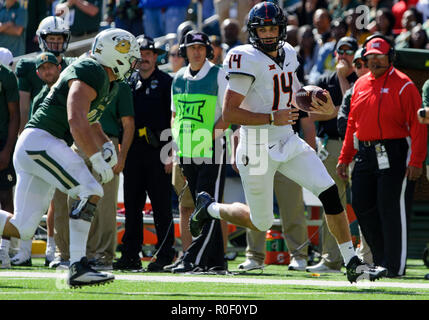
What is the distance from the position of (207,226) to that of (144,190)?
2.93 ft

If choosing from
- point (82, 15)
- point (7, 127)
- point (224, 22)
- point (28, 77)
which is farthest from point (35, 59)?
point (224, 22)

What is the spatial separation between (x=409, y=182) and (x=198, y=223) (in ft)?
6.97

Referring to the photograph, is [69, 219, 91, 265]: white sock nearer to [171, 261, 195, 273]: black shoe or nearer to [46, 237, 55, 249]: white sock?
[171, 261, 195, 273]: black shoe

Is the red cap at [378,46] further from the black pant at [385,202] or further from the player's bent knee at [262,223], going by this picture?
the player's bent knee at [262,223]

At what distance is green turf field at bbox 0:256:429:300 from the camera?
18.4 ft

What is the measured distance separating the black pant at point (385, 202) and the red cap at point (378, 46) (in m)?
0.80

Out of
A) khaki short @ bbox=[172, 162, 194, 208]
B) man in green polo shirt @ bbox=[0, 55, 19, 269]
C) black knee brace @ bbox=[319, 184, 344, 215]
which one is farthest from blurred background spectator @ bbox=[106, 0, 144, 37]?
black knee brace @ bbox=[319, 184, 344, 215]

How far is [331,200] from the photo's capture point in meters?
6.24

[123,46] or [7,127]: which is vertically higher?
[123,46]

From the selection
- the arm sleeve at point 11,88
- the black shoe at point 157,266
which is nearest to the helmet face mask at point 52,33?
the arm sleeve at point 11,88

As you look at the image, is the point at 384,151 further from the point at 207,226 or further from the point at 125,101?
the point at 125,101

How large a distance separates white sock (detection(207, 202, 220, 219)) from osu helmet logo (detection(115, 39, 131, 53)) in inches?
54.7

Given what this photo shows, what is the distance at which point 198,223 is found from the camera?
23.1 ft
